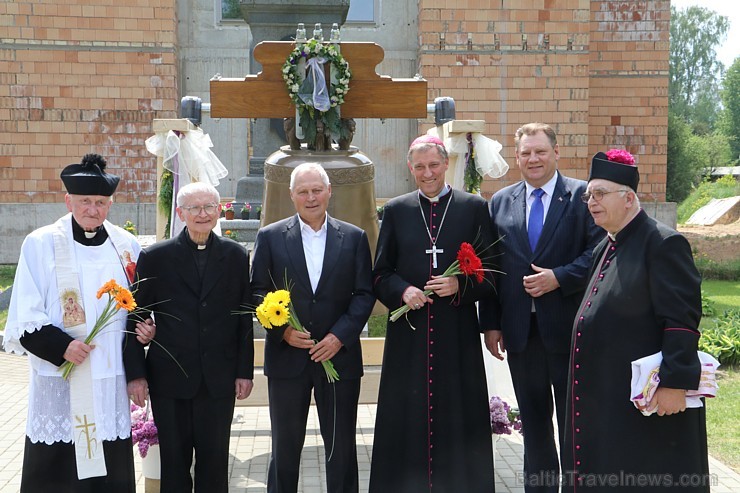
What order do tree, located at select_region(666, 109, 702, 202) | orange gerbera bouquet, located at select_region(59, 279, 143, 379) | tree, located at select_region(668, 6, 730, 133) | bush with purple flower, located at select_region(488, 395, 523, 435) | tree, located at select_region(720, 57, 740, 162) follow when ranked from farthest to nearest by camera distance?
1. tree, located at select_region(720, 57, 740, 162)
2. tree, located at select_region(668, 6, 730, 133)
3. tree, located at select_region(666, 109, 702, 202)
4. bush with purple flower, located at select_region(488, 395, 523, 435)
5. orange gerbera bouquet, located at select_region(59, 279, 143, 379)

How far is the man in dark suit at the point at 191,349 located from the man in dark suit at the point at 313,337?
22cm

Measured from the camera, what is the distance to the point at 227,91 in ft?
17.4

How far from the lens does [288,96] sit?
5328 millimetres

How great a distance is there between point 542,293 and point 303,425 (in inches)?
56.4

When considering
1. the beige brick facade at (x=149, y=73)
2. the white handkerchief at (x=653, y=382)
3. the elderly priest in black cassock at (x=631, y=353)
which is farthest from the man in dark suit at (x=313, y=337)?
the beige brick facade at (x=149, y=73)

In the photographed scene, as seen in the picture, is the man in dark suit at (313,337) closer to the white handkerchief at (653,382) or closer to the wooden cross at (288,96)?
the wooden cross at (288,96)

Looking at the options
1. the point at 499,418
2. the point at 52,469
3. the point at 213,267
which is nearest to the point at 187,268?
the point at 213,267

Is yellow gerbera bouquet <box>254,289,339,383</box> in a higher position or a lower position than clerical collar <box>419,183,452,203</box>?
lower

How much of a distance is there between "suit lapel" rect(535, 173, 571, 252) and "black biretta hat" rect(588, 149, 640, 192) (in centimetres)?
76

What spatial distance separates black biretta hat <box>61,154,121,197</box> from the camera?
3.89 m

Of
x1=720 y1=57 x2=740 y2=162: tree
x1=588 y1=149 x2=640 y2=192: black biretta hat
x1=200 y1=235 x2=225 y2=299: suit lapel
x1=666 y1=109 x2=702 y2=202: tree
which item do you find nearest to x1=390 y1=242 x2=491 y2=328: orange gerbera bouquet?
x1=588 y1=149 x2=640 y2=192: black biretta hat

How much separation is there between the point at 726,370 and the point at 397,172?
10.3 m

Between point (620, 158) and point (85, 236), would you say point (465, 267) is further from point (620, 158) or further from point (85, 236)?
point (85, 236)

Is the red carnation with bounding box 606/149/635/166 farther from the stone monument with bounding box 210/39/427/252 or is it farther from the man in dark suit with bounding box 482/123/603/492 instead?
the stone monument with bounding box 210/39/427/252
